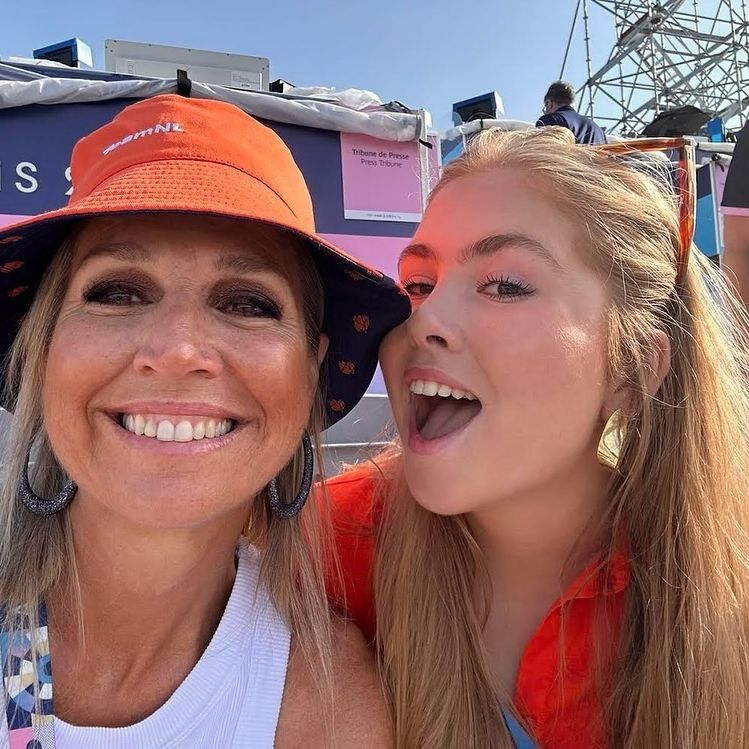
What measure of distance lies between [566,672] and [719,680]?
0.32 m

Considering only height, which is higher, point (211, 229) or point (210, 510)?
point (211, 229)

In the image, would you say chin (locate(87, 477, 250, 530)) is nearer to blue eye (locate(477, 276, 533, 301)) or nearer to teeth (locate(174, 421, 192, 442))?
teeth (locate(174, 421, 192, 442))

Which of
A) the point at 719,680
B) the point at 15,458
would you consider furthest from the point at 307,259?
the point at 719,680

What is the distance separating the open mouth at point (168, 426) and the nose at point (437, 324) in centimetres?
49

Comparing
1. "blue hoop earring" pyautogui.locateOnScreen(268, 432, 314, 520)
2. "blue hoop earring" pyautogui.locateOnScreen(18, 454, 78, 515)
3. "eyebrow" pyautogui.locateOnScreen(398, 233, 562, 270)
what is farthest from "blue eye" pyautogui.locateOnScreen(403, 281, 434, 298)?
"blue hoop earring" pyautogui.locateOnScreen(18, 454, 78, 515)

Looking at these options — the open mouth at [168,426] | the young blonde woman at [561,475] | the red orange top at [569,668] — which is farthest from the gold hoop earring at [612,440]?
the open mouth at [168,426]

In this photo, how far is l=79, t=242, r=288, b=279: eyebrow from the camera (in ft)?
3.62

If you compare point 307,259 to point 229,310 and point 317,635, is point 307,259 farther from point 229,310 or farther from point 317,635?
point 317,635

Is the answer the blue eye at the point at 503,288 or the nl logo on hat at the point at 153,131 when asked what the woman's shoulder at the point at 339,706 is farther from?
the nl logo on hat at the point at 153,131

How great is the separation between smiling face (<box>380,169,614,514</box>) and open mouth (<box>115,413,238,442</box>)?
1.67ft

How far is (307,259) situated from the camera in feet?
4.29

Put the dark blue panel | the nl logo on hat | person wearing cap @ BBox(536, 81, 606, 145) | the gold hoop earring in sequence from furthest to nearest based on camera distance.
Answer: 1. person wearing cap @ BBox(536, 81, 606, 145)
2. the dark blue panel
3. the gold hoop earring
4. the nl logo on hat

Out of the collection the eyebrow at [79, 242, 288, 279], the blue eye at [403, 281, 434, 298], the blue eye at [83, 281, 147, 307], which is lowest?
the blue eye at [83, 281, 147, 307]

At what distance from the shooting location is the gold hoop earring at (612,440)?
153cm
